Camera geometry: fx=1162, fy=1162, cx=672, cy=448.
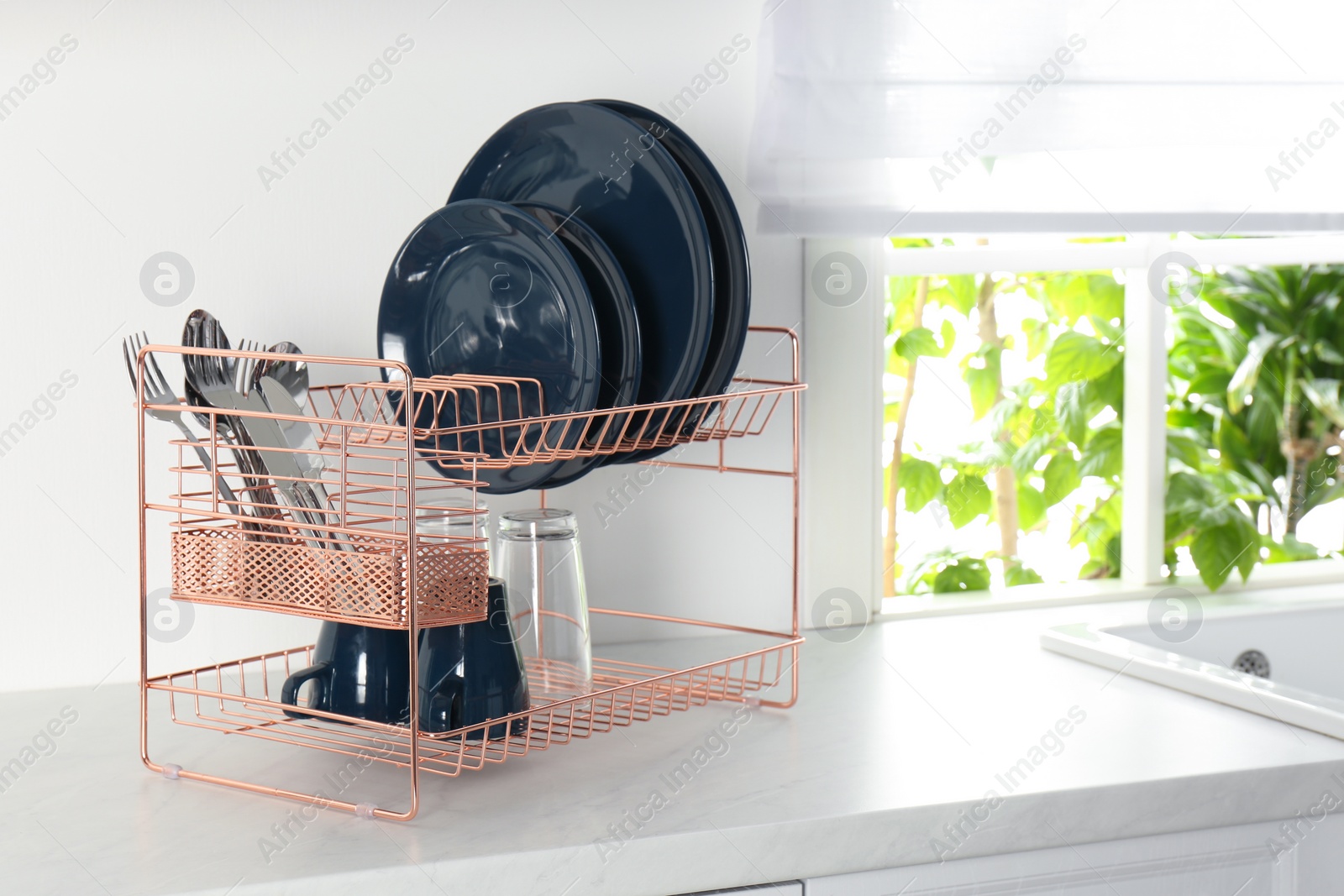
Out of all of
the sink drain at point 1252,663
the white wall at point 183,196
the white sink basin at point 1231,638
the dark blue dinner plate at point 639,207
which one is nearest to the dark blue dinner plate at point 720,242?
the dark blue dinner plate at point 639,207

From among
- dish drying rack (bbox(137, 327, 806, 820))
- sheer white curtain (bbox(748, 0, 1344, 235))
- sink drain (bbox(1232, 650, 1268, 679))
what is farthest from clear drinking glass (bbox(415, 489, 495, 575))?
sink drain (bbox(1232, 650, 1268, 679))

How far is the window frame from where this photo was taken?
135 centimetres

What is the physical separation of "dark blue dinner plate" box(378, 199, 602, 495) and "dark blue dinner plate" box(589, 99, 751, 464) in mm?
147

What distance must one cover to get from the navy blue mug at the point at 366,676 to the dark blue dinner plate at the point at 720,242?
306 millimetres

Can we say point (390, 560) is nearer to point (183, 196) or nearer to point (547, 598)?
point (547, 598)

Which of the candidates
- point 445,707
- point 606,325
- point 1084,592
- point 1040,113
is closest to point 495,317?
point 606,325

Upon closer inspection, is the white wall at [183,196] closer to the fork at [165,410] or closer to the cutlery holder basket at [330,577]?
the fork at [165,410]

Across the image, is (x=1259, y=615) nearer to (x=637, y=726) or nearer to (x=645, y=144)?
(x=637, y=726)

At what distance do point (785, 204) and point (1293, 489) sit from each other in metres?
1.28

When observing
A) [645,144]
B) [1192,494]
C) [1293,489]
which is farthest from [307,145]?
[1293,489]

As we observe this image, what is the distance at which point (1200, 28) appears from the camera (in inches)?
49.8

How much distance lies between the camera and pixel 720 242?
1033 mm

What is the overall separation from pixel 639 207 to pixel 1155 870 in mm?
673

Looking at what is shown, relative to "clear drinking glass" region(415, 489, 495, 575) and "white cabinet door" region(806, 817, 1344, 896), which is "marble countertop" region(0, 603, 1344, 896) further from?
"clear drinking glass" region(415, 489, 495, 575)
